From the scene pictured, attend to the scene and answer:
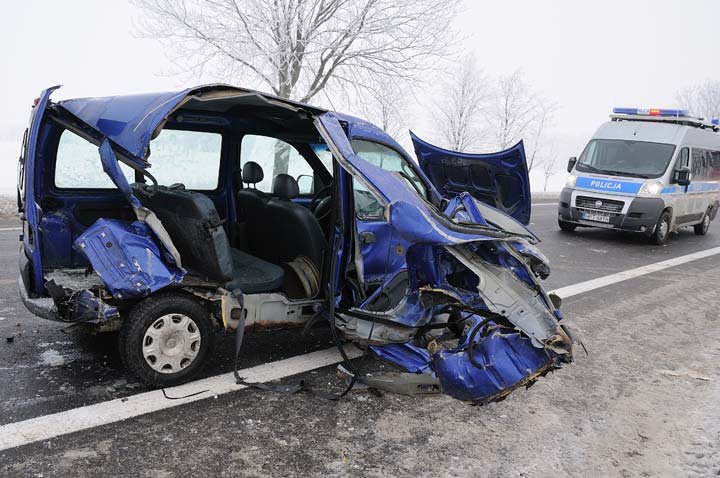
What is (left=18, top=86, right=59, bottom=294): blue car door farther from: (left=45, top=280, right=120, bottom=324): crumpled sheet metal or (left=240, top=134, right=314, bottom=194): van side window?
(left=240, top=134, right=314, bottom=194): van side window

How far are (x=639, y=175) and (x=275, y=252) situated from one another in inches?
356

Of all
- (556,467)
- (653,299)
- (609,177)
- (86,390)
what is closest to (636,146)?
(609,177)

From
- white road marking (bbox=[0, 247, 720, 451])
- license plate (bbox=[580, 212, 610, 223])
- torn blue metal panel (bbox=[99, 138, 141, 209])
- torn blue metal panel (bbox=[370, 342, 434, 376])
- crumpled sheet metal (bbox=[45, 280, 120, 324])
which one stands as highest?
torn blue metal panel (bbox=[99, 138, 141, 209])

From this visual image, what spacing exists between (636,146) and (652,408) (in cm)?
925

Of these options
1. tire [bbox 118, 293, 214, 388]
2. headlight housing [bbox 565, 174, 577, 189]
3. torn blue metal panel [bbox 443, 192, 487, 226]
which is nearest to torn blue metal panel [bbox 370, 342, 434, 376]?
torn blue metal panel [bbox 443, 192, 487, 226]

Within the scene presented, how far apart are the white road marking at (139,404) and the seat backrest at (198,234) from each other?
702 mm

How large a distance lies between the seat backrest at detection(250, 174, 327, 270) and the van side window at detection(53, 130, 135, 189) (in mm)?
1137

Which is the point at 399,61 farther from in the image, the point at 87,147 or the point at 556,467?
the point at 556,467

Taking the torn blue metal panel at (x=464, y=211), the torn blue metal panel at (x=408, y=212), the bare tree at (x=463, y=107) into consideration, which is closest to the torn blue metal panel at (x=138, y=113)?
the torn blue metal panel at (x=408, y=212)

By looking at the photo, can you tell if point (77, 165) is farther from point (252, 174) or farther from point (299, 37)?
point (299, 37)

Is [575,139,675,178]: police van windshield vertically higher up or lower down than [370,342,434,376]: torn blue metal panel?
higher up

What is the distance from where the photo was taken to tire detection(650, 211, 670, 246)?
1142 centimetres

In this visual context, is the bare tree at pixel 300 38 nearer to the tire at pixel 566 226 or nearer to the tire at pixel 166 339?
the tire at pixel 566 226

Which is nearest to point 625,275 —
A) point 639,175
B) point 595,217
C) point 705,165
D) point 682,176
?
point 595,217
